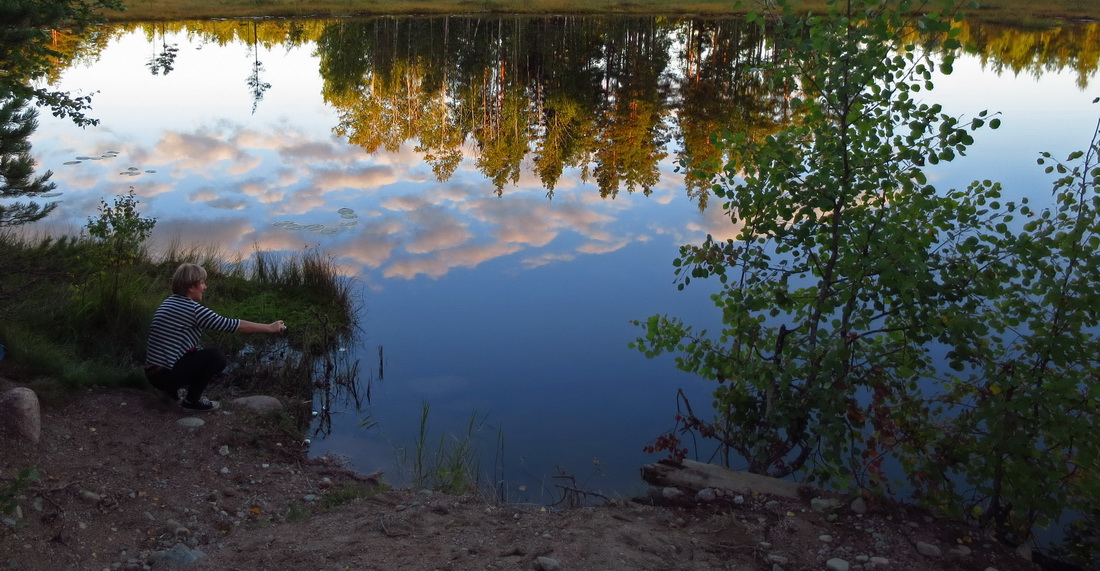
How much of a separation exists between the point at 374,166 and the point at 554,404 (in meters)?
11.7

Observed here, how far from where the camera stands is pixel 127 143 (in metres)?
20.4

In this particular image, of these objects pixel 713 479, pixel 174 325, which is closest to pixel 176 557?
pixel 174 325

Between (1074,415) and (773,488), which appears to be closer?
(1074,415)

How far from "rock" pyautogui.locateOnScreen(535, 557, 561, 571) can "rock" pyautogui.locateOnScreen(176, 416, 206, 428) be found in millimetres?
3827

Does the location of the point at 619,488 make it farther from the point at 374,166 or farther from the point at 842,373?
the point at 374,166

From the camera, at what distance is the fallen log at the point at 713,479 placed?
6.23 meters

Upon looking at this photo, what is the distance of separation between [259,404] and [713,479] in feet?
14.0

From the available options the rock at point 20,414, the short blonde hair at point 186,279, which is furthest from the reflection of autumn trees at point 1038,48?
the rock at point 20,414

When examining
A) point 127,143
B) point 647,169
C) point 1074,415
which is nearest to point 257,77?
point 127,143

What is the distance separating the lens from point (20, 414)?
625 centimetres

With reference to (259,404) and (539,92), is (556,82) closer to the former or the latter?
(539,92)

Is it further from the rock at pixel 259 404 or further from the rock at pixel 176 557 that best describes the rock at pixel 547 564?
the rock at pixel 259 404

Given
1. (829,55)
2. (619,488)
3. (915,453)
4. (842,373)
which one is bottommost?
(619,488)

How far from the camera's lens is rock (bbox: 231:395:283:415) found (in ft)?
26.5
